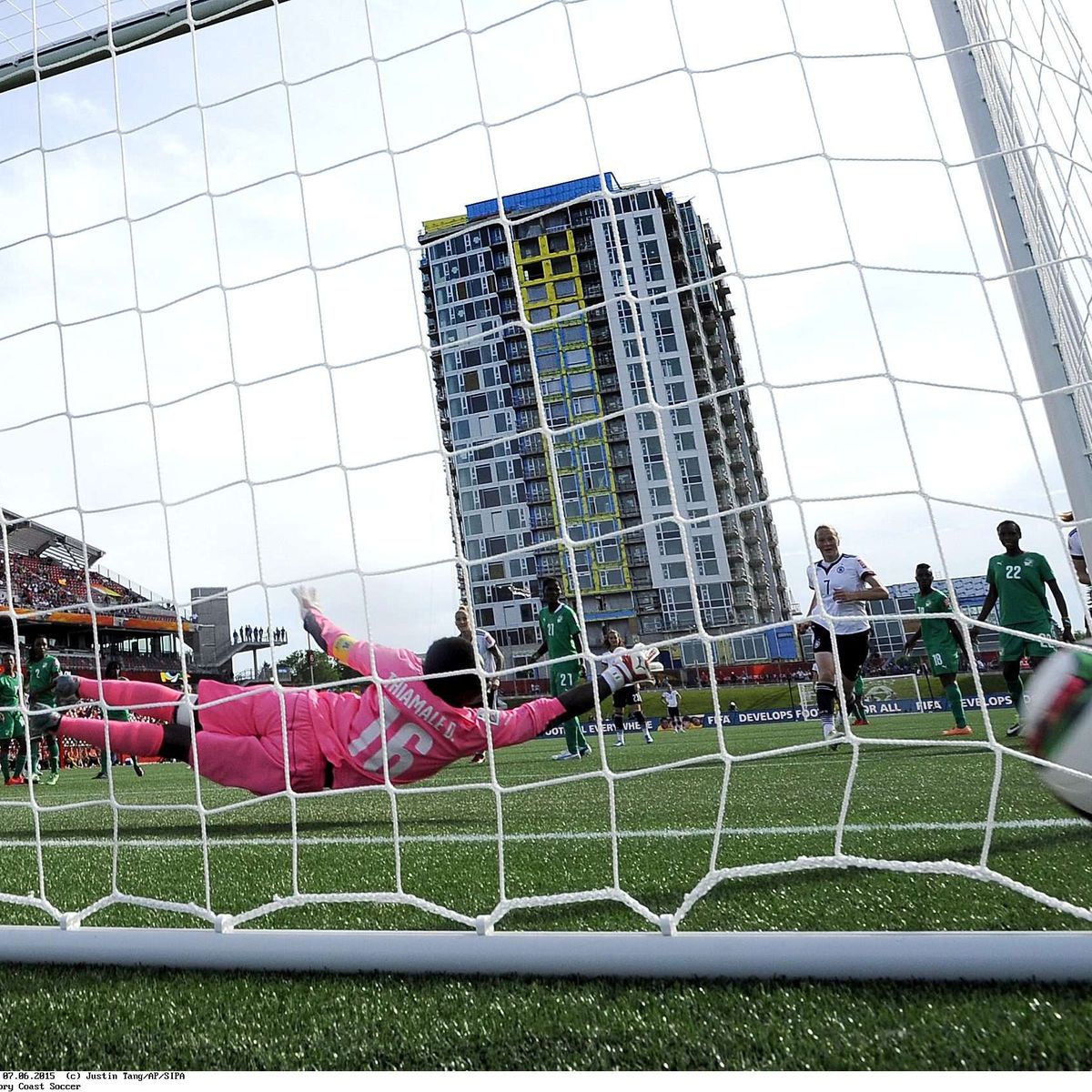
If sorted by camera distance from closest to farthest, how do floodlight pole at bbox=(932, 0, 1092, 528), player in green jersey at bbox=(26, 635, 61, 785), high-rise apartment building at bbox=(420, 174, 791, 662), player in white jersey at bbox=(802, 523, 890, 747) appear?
floodlight pole at bbox=(932, 0, 1092, 528)
player in white jersey at bbox=(802, 523, 890, 747)
player in green jersey at bbox=(26, 635, 61, 785)
high-rise apartment building at bbox=(420, 174, 791, 662)

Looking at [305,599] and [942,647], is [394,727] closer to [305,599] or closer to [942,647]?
[305,599]

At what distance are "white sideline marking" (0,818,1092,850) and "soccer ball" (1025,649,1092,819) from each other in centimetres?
26

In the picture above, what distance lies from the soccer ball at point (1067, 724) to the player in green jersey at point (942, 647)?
3.76 m

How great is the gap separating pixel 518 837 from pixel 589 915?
91 centimetres

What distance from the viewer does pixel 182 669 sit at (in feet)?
7.25

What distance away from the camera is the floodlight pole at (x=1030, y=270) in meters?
1.65

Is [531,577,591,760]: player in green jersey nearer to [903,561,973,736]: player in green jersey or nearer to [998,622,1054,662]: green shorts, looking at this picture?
[903,561,973,736]: player in green jersey

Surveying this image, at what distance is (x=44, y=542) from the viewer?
28.1ft

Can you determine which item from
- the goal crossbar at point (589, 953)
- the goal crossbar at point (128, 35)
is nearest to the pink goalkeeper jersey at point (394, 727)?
the goal crossbar at point (589, 953)

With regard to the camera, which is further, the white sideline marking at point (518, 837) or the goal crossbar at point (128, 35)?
the goal crossbar at point (128, 35)

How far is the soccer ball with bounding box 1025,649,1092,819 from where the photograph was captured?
1547 mm

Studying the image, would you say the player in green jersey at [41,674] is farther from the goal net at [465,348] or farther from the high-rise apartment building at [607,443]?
the high-rise apartment building at [607,443]

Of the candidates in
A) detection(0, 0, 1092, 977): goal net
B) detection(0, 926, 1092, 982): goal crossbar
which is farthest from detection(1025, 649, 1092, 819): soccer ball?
detection(0, 926, 1092, 982): goal crossbar
